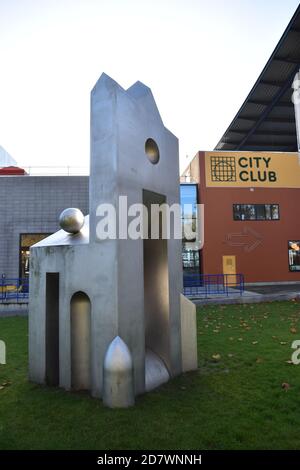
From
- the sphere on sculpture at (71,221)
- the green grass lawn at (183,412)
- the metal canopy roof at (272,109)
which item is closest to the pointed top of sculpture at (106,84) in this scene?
the sphere on sculpture at (71,221)

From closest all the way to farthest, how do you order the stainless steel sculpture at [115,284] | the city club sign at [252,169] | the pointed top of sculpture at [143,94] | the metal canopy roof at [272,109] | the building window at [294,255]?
1. the stainless steel sculpture at [115,284]
2. the pointed top of sculpture at [143,94]
3. the metal canopy roof at [272,109]
4. the city club sign at [252,169]
5. the building window at [294,255]

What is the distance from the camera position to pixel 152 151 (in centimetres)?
578

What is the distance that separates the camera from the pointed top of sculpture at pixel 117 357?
4.41m

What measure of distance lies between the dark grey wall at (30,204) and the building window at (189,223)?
687cm

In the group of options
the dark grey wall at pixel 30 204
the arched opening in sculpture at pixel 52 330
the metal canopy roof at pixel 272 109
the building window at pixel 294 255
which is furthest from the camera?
the building window at pixel 294 255

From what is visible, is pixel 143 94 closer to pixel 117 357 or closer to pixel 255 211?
pixel 117 357

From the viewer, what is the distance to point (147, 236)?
5871 mm

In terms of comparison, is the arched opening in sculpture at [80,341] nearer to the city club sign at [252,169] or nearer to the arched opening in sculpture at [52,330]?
the arched opening in sculpture at [52,330]

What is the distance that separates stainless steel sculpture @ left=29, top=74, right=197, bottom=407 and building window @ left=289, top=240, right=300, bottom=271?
19.7 metres

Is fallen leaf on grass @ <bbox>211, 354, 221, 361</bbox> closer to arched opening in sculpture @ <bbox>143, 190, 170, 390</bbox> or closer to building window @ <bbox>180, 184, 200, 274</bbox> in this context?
arched opening in sculpture @ <bbox>143, 190, 170, 390</bbox>

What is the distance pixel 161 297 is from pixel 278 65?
82.2ft

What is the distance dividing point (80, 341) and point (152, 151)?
137 inches

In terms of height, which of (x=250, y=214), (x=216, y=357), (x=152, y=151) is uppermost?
(x=250, y=214)

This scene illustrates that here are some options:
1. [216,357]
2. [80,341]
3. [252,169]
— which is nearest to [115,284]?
[80,341]
